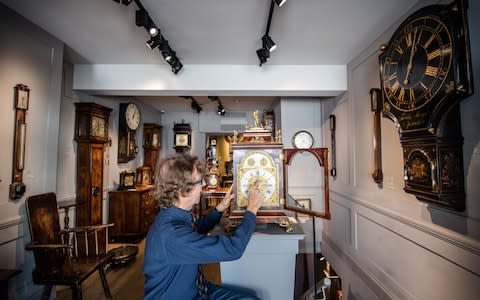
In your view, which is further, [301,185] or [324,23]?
[301,185]

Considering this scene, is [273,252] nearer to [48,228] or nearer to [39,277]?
[39,277]

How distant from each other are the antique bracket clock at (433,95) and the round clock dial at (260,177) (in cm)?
98

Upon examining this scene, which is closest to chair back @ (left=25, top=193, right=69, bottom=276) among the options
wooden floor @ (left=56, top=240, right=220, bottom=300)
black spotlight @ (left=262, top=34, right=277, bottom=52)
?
wooden floor @ (left=56, top=240, right=220, bottom=300)

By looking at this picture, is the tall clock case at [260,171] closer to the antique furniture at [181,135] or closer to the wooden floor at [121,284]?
the wooden floor at [121,284]

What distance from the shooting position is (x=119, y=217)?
144 inches

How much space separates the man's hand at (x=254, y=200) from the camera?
112 centimetres

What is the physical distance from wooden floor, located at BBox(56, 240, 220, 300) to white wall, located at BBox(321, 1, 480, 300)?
5.68 feet

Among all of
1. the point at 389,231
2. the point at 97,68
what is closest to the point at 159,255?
the point at 389,231

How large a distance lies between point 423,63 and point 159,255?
1.87 metres

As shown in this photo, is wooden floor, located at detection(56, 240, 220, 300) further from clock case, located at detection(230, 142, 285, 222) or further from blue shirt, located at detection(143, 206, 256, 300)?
clock case, located at detection(230, 142, 285, 222)

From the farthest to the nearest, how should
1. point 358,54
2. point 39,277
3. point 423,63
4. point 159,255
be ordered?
point 358,54, point 39,277, point 423,63, point 159,255

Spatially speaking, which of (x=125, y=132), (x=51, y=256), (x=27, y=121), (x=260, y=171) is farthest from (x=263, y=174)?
(x=125, y=132)

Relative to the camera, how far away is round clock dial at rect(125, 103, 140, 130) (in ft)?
13.0

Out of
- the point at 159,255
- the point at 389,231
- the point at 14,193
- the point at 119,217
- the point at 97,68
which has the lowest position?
the point at 119,217
